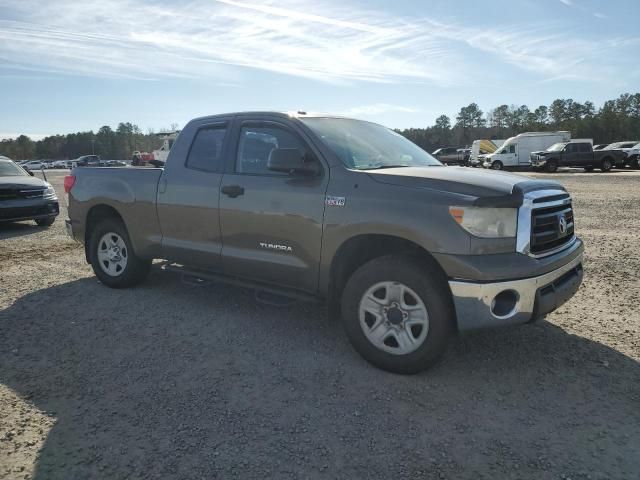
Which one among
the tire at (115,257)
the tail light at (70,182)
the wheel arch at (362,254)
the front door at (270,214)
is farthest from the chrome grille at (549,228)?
the tail light at (70,182)

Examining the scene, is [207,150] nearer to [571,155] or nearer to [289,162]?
[289,162]

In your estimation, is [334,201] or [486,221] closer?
[486,221]

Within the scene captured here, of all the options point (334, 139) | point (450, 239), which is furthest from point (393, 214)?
point (334, 139)

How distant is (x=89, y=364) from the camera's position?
385cm

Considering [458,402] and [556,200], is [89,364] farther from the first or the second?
[556,200]

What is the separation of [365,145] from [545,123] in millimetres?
107660

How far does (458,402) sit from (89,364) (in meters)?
2.76

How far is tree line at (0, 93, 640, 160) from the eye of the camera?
277 ft

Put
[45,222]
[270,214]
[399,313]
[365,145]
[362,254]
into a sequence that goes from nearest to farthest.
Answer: [399,313]
[362,254]
[270,214]
[365,145]
[45,222]

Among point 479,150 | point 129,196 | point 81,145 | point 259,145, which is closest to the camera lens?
point 259,145

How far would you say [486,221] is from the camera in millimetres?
3307

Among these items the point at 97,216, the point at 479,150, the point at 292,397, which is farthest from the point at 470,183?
the point at 479,150

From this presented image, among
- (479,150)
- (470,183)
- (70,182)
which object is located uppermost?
(479,150)

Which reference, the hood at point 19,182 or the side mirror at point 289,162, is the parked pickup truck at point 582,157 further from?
the side mirror at point 289,162
